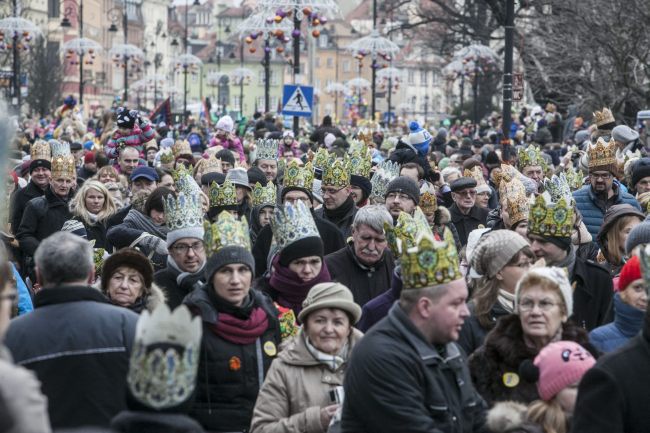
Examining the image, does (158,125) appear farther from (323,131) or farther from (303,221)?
(303,221)

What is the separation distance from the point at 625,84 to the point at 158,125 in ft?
32.6

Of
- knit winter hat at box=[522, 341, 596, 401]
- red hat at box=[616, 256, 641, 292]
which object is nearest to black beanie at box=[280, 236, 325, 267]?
red hat at box=[616, 256, 641, 292]

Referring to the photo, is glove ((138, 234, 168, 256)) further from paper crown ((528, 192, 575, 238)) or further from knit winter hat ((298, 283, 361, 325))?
knit winter hat ((298, 283, 361, 325))

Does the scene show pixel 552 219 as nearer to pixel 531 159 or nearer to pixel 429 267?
pixel 429 267

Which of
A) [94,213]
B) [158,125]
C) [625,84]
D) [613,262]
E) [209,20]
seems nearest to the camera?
[613,262]

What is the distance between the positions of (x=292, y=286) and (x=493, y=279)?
4.49 feet

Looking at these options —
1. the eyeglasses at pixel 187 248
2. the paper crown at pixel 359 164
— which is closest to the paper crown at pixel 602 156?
the paper crown at pixel 359 164

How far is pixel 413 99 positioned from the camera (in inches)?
5605

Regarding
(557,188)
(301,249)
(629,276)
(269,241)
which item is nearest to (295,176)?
(269,241)

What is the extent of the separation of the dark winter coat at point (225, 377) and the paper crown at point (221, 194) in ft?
17.6

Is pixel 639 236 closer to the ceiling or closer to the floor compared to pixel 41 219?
closer to the ceiling

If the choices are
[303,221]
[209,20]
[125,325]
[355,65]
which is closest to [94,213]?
[303,221]

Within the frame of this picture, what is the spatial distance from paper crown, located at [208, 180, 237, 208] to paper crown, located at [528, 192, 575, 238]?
4.24 metres

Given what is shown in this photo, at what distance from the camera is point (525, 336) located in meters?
7.16
